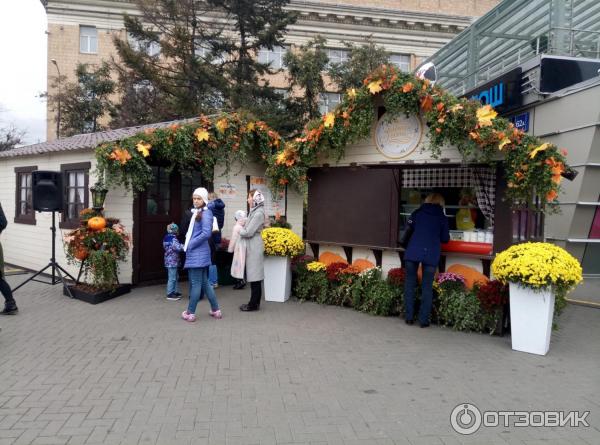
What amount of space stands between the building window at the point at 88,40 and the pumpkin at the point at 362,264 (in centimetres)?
3443

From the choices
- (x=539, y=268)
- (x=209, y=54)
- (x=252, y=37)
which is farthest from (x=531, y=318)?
(x=252, y=37)

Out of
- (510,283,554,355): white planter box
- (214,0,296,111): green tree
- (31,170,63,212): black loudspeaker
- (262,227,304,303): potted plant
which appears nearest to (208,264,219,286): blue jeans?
(262,227,304,303): potted plant

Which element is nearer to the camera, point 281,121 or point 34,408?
point 34,408

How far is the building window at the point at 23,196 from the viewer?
427 inches

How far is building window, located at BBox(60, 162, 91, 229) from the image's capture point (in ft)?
28.7

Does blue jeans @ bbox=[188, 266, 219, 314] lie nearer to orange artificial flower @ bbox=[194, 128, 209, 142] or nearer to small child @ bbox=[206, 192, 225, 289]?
small child @ bbox=[206, 192, 225, 289]

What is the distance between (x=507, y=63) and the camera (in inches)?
511

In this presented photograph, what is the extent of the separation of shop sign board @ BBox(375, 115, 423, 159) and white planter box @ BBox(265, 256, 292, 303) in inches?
96.4

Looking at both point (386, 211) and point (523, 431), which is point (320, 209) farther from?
point (523, 431)

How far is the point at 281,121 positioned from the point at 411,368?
13.0m

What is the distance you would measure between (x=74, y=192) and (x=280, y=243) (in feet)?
14.9

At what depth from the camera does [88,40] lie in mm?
34594

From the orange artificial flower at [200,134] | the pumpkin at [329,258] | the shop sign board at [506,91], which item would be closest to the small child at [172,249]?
the orange artificial flower at [200,134]

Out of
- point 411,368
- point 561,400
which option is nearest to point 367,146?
point 411,368
